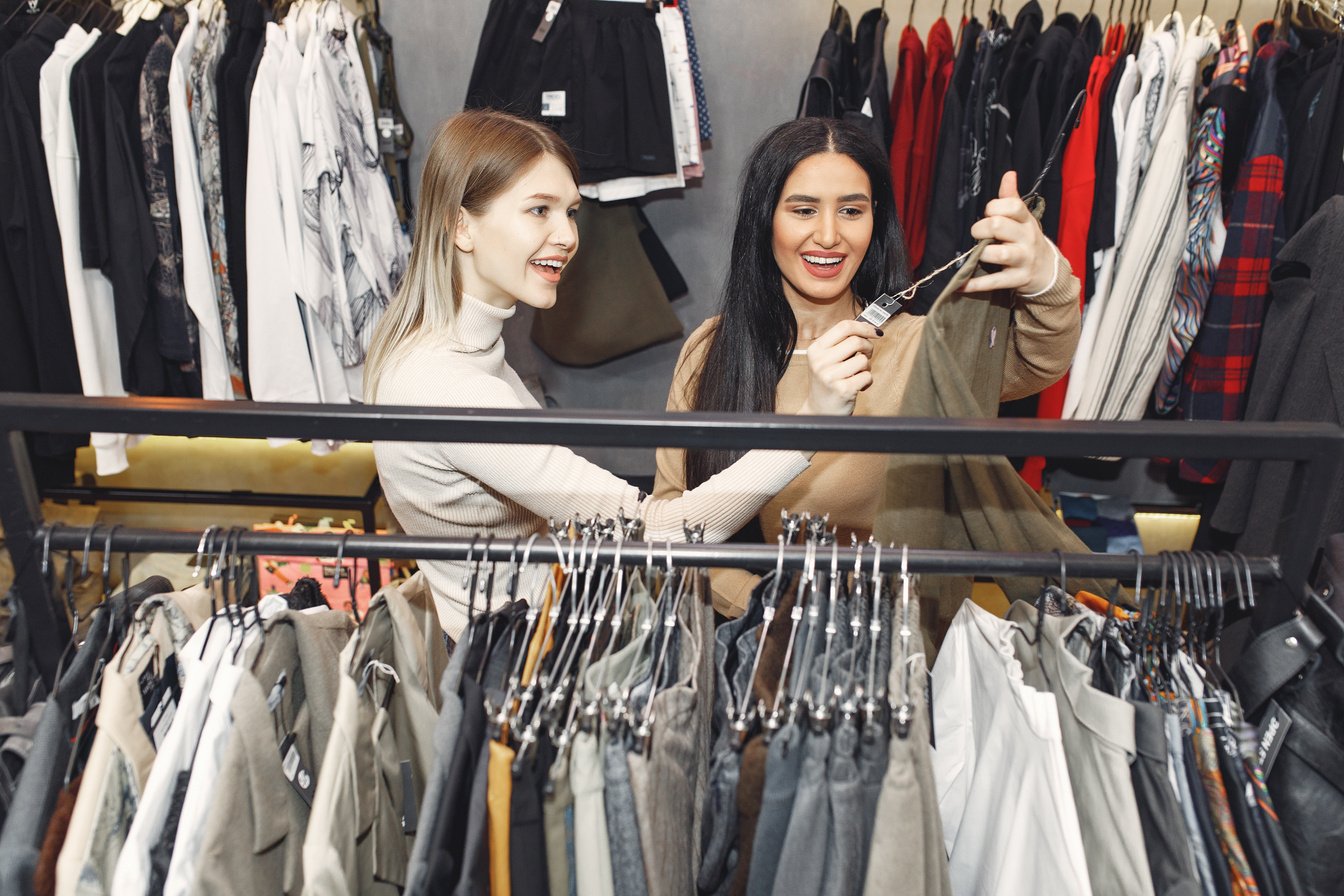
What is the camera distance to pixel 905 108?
106 inches

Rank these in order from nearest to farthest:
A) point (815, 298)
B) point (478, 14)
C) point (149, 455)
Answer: point (815, 298) < point (478, 14) < point (149, 455)

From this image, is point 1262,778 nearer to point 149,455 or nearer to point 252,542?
point 252,542

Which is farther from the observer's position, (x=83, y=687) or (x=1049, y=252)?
(x=1049, y=252)

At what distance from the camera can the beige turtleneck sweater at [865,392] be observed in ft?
4.37

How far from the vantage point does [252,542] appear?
0.96 meters

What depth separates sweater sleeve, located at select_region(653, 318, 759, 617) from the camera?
151cm

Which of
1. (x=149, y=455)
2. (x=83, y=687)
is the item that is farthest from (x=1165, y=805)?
(x=149, y=455)

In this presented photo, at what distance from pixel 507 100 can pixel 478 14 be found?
0.53 m

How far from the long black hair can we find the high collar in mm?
398

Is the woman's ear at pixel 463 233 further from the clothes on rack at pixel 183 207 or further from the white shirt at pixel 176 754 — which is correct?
the clothes on rack at pixel 183 207

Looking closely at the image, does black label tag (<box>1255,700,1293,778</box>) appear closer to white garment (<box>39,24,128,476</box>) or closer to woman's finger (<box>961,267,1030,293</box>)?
woman's finger (<box>961,267,1030,293</box>)

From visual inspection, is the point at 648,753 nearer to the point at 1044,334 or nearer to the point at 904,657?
the point at 904,657

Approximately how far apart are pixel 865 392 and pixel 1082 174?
→ 1263 millimetres

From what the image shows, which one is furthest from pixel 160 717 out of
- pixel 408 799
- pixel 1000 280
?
pixel 1000 280
